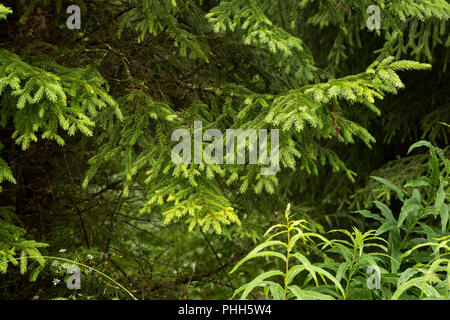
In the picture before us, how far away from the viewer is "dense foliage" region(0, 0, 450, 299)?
8.23 feet

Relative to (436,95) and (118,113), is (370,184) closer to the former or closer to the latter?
(436,95)

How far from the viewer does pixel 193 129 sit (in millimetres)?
2975

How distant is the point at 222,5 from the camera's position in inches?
A: 117

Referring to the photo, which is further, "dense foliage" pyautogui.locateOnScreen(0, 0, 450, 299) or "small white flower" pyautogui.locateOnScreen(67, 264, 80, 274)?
"small white flower" pyautogui.locateOnScreen(67, 264, 80, 274)

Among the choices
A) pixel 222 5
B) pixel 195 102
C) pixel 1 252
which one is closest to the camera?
pixel 1 252

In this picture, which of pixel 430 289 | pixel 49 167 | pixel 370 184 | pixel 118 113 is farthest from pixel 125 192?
pixel 370 184

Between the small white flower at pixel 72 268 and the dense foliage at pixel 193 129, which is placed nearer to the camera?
the dense foliage at pixel 193 129

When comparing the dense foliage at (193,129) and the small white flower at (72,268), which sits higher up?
the dense foliage at (193,129)

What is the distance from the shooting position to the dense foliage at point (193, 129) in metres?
2.51

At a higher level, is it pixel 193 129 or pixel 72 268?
pixel 193 129

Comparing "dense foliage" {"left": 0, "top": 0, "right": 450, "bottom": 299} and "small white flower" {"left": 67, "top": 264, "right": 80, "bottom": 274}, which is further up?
"dense foliage" {"left": 0, "top": 0, "right": 450, "bottom": 299}
